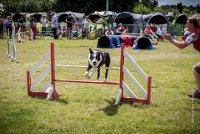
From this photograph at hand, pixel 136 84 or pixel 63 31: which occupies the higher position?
pixel 63 31

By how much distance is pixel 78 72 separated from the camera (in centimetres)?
1063

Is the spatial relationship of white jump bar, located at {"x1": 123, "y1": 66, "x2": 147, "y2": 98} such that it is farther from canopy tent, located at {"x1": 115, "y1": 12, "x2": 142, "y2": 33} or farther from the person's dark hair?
canopy tent, located at {"x1": 115, "y1": 12, "x2": 142, "y2": 33}

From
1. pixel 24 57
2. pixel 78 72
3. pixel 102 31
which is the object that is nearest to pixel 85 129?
pixel 78 72

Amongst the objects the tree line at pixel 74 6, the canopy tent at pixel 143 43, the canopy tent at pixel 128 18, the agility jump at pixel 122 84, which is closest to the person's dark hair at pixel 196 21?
the agility jump at pixel 122 84

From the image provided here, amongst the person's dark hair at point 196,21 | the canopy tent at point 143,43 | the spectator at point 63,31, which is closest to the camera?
the person's dark hair at point 196,21

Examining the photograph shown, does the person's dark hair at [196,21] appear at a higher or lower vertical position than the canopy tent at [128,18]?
lower

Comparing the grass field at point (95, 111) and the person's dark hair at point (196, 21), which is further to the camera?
the person's dark hair at point (196, 21)

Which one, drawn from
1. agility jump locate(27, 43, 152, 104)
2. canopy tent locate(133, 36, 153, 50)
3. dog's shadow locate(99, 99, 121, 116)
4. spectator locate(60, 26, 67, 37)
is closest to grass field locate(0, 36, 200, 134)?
dog's shadow locate(99, 99, 121, 116)

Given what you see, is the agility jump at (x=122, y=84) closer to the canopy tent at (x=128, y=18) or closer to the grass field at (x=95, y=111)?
the grass field at (x=95, y=111)

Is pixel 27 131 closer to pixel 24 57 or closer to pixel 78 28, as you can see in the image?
pixel 24 57

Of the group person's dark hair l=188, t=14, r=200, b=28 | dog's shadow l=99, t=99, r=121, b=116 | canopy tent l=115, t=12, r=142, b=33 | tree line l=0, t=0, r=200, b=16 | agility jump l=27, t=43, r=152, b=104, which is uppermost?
tree line l=0, t=0, r=200, b=16

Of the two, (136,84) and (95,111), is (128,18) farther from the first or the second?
(95,111)

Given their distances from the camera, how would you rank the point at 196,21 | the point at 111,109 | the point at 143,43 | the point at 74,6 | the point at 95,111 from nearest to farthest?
the point at 196,21
the point at 95,111
the point at 111,109
the point at 143,43
the point at 74,6

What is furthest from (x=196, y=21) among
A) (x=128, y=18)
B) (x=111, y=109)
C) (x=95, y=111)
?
(x=128, y=18)
